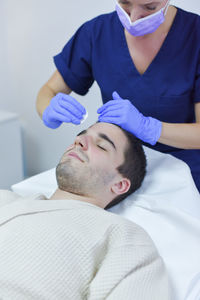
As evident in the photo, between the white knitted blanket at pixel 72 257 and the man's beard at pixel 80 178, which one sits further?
the man's beard at pixel 80 178

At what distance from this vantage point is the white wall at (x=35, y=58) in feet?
6.70

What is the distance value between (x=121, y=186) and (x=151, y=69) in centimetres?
48

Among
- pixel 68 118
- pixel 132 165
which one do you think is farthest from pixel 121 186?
pixel 68 118

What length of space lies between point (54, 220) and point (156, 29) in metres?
0.81

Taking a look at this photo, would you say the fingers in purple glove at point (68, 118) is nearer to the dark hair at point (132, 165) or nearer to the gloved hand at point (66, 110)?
the gloved hand at point (66, 110)

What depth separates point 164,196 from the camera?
126cm

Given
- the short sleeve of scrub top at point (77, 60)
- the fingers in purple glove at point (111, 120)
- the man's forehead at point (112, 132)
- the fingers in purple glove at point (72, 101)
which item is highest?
the short sleeve of scrub top at point (77, 60)

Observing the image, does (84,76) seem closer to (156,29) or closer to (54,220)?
(156,29)

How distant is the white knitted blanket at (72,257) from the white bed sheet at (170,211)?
12 cm

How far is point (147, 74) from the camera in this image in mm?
1305

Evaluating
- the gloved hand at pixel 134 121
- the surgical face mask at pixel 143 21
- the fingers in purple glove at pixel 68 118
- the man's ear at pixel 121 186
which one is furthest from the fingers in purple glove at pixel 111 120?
the surgical face mask at pixel 143 21

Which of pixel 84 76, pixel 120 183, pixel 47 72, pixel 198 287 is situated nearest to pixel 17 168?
pixel 47 72

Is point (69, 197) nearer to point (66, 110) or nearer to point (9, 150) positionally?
point (66, 110)

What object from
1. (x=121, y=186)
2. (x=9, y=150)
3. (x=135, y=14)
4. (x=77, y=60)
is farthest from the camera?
(x=9, y=150)
